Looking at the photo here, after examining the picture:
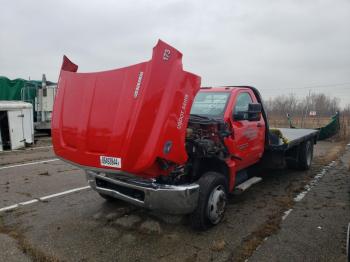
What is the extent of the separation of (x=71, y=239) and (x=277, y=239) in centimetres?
259

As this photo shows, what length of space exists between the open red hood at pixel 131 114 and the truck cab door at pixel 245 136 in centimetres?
131

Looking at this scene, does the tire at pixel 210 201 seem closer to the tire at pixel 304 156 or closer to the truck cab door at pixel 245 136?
the truck cab door at pixel 245 136

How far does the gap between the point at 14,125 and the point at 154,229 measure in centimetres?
982

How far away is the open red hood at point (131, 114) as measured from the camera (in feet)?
10.2

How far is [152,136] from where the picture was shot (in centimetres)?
314

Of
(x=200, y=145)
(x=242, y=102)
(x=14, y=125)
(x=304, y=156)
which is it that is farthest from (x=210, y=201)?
(x=14, y=125)

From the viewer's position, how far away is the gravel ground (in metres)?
3.45

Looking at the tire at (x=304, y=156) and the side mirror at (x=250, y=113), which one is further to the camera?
the tire at (x=304, y=156)

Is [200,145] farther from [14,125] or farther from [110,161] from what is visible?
[14,125]

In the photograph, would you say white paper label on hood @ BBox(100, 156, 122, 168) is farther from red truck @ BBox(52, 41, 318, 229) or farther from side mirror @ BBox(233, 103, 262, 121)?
side mirror @ BBox(233, 103, 262, 121)

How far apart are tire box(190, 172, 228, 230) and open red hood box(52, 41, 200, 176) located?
0.65 m

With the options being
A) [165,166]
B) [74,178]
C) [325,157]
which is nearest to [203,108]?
[165,166]

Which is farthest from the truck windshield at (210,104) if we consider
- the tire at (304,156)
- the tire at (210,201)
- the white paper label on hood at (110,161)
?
the tire at (304,156)

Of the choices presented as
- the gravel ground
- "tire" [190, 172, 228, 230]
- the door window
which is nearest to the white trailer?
the gravel ground
